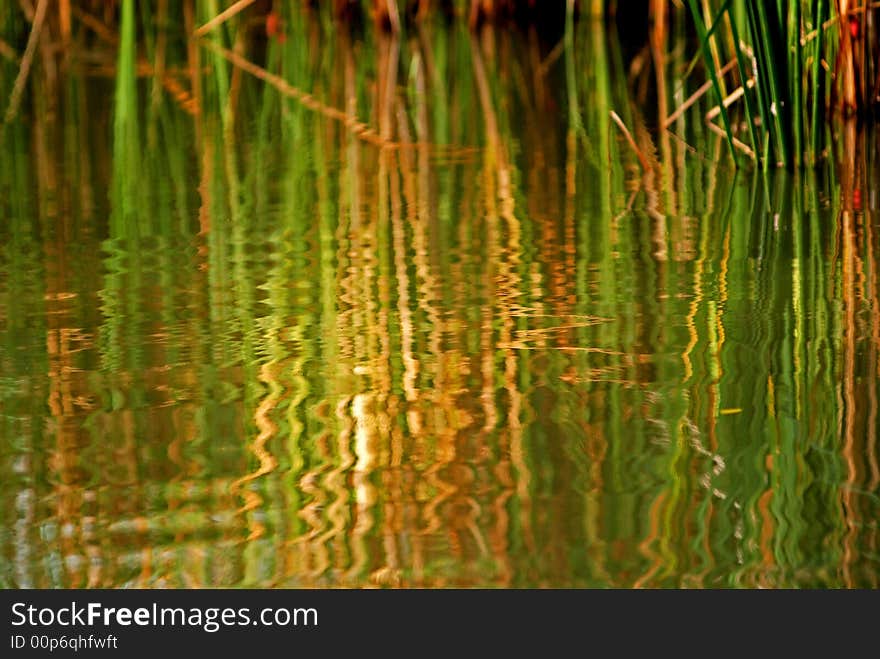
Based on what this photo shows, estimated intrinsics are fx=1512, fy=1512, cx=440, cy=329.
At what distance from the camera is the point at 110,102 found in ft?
8.55

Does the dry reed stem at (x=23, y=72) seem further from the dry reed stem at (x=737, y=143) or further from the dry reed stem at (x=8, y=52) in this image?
the dry reed stem at (x=737, y=143)

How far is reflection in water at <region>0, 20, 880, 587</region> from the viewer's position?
80cm

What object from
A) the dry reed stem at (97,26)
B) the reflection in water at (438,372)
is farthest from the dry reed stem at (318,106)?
the dry reed stem at (97,26)

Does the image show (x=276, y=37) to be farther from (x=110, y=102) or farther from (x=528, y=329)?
(x=528, y=329)

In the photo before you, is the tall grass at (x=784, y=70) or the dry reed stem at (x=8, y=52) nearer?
the tall grass at (x=784, y=70)

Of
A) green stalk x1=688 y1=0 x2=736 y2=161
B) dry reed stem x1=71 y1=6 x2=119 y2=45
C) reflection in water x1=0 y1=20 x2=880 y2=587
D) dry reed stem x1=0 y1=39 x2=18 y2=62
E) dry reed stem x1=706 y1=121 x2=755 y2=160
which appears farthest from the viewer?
dry reed stem x1=71 y1=6 x2=119 y2=45

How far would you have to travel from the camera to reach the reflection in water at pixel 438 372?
802mm

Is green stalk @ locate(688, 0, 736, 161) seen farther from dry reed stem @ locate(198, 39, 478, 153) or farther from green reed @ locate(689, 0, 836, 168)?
dry reed stem @ locate(198, 39, 478, 153)

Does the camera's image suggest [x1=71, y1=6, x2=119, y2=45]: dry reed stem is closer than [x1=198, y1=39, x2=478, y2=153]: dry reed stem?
No

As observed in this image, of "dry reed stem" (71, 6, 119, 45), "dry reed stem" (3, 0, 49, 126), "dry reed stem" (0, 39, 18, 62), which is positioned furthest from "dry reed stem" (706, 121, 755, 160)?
"dry reed stem" (71, 6, 119, 45)

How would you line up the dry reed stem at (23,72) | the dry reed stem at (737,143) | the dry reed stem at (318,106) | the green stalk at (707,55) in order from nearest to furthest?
the green stalk at (707,55), the dry reed stem at (737,143), the dry reed stem at (318,106), the dry reed stem at (23,72)

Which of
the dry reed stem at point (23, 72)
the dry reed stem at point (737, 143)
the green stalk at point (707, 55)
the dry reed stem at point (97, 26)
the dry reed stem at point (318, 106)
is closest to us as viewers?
the green stalk at point (707, 55)

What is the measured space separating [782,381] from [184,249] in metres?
0.68
